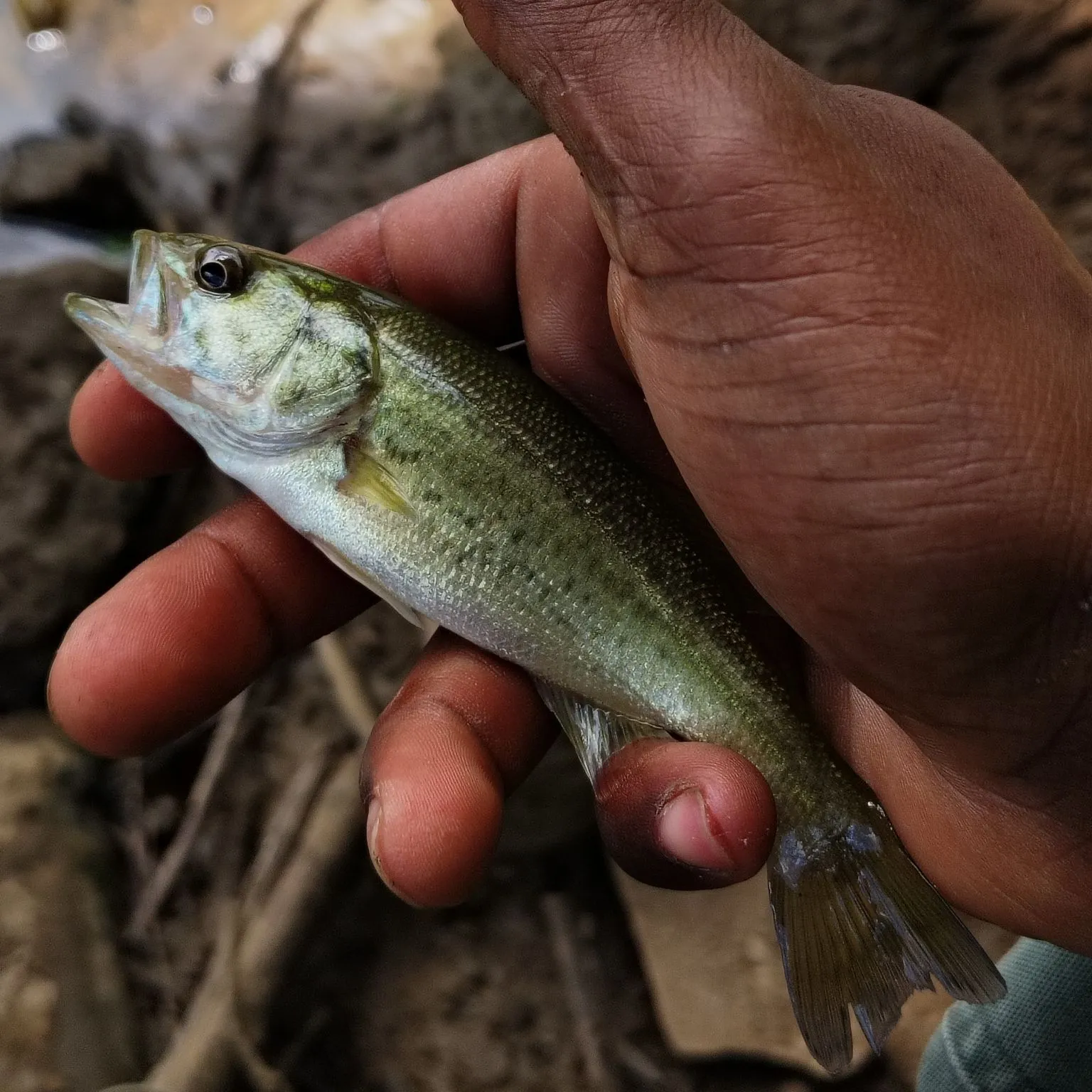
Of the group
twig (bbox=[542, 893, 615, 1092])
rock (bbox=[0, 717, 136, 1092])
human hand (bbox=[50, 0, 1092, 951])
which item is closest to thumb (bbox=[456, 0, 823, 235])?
human hand (bbox=[50, 0, 1092, 951])

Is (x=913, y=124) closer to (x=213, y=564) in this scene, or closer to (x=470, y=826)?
(x=470, y=826)

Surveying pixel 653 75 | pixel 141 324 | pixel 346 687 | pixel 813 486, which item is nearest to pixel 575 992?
pixel 346 687

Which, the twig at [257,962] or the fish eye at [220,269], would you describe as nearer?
the fish eye at [220,269]

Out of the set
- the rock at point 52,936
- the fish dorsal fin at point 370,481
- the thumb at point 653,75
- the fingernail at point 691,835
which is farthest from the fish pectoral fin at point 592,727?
the rock at point 52,936

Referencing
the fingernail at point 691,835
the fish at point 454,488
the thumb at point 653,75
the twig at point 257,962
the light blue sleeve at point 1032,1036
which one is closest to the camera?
the thumb at point 653,75

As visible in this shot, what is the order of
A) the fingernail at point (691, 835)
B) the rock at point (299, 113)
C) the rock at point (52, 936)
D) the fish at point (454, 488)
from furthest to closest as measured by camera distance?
1. the rock at point (299, 113)
2. the rock at point (52, 936)
3. the fish at point (454, 488)
4. the fingernail at point (691, 835)

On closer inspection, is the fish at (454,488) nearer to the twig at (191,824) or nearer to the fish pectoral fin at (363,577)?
the fish pectoral fin at (363,577)

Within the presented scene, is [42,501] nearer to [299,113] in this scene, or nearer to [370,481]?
[299,113]
